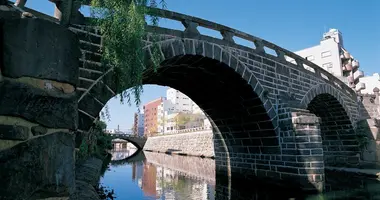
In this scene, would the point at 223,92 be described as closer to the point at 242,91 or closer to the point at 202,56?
the point at 242,91

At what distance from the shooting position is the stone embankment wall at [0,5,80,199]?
1910 millimetres

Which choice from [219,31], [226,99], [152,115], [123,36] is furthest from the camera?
[152,115]

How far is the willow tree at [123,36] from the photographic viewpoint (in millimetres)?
6297

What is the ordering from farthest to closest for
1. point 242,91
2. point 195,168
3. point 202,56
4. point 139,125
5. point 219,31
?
point 139,125, point 195,168, point 242,91, point 219,31, point 202,56

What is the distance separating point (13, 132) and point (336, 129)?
792 inches

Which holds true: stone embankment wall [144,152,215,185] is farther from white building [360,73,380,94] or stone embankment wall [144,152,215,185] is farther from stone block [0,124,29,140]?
white building [360,73,380,94]

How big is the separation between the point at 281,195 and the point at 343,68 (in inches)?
1235

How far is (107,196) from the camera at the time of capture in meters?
10.2

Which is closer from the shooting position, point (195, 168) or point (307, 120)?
point (307, 120)

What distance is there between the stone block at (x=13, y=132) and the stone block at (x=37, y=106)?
0.08 metres

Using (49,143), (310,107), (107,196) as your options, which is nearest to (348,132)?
(310,107)

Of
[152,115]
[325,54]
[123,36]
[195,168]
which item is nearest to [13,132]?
[123,36]

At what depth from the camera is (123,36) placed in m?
6.40

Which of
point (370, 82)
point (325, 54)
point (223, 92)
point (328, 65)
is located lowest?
point (223, 92)
